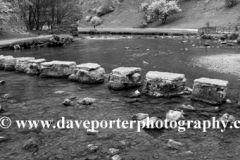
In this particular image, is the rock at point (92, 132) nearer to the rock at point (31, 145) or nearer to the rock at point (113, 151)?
the rock at point (113, 151)

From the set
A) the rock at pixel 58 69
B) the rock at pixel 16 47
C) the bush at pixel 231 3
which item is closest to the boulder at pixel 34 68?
the rock at pixel 58 69

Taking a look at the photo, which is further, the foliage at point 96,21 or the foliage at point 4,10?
the foliage at point 96,21

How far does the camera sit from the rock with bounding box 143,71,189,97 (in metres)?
11.2

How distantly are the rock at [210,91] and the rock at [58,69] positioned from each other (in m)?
8.26

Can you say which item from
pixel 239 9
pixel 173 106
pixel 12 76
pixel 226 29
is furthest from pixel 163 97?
pixel 239 9

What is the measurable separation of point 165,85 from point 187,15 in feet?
262

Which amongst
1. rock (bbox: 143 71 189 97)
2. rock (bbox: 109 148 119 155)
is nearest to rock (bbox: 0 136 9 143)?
rock (bbox: 109 148 119 155)

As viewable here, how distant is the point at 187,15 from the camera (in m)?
84.3

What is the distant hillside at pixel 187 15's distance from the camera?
67062 millimetres

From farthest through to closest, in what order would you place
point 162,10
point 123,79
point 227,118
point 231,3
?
point 162,10, point 231,3, point 123,79, point 227,118

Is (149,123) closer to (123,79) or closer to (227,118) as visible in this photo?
(227,118)

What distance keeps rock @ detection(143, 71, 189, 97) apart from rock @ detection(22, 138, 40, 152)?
6.06 metres

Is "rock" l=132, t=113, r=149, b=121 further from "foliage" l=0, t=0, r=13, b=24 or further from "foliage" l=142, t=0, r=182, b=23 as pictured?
"foliage" l=142, t=0, r=182, b=23

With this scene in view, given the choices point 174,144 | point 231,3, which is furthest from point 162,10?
point 174,144
